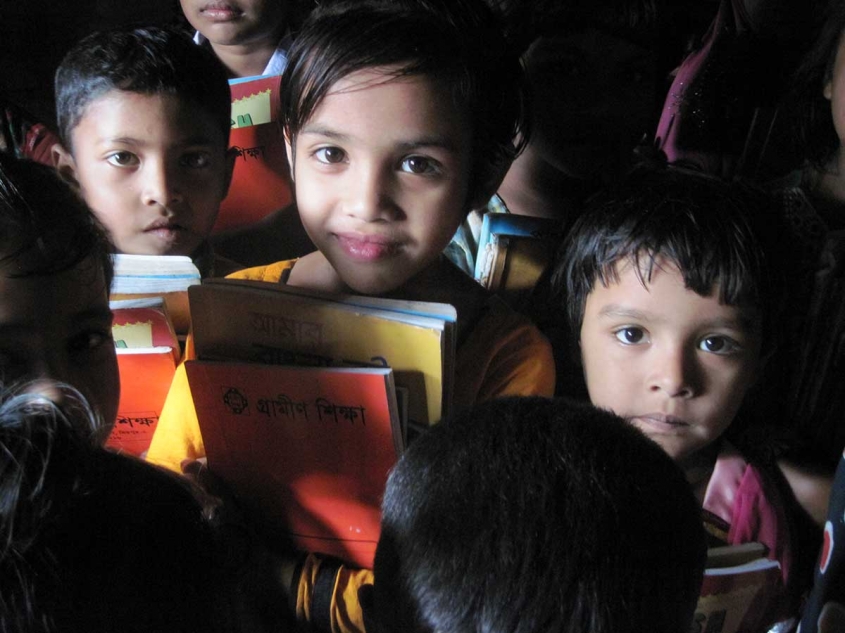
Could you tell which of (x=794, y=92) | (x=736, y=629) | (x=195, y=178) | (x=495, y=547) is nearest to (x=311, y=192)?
(x=195, y=178)

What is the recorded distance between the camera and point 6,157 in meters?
0.60

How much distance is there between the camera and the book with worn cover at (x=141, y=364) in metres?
0.77

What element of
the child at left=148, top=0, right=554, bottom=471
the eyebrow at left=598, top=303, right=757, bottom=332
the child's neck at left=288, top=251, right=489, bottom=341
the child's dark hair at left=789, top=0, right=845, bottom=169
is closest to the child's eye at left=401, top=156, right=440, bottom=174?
the child at left=148, top=0, right=554, bottom=471

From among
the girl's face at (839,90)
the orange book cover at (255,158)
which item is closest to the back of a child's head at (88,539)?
the orange book cover at (255,158)

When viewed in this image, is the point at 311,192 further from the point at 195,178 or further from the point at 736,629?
the point at 736,629

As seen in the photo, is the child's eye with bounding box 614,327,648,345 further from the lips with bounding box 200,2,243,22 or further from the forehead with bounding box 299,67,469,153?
the lips with bounding box 200,2,243,22

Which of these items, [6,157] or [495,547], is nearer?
[495,547]

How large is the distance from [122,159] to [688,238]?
737 mm

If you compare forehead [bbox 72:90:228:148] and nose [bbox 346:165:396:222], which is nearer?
nose [bbox 346:165:396:222]

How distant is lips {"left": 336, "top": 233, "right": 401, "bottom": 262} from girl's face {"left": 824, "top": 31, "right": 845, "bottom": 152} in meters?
0.62

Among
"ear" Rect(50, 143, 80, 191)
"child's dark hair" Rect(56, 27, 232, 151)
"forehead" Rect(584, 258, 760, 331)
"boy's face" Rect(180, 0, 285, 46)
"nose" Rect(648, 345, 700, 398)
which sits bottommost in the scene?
"nose" Rect(648, 345, 700, 398)

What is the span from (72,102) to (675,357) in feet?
2.87

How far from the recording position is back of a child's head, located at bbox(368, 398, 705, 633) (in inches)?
16.0

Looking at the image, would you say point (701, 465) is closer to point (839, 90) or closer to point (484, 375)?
point (484, 375)
